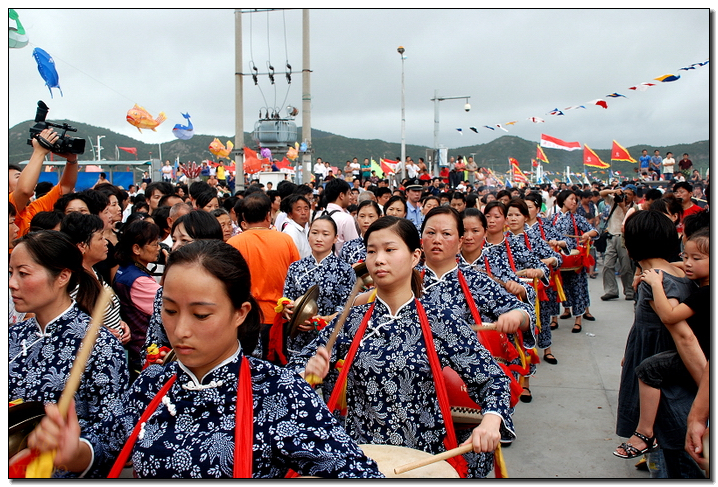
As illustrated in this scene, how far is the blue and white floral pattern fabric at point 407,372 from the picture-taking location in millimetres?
2271

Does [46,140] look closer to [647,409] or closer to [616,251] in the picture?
[647,409]

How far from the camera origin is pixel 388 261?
93.6 inches

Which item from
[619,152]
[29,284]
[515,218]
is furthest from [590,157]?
[29,284]

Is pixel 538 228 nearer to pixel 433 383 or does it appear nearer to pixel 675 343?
pixel 675 343

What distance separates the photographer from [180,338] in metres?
1.55

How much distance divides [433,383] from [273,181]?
625 inches

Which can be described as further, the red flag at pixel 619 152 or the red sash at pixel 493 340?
the red flag at pixel 619 152

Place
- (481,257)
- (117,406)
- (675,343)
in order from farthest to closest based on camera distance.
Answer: (481,257)
(675,343)
(117,406)

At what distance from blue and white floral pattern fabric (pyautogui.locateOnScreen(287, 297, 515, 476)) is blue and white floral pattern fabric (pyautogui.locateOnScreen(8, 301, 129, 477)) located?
676 millimetres

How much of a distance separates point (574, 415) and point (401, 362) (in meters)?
3.11

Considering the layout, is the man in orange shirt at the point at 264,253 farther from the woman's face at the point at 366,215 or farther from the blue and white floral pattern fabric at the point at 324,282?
the woman's face at the point at 366,215

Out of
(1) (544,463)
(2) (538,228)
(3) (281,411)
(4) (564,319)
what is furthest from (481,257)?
(4) (564,319)

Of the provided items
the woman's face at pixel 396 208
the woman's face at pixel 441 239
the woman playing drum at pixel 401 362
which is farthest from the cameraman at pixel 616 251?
the woman playing drum at pixel 401 362

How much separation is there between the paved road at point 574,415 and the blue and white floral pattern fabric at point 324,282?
5.48ft
